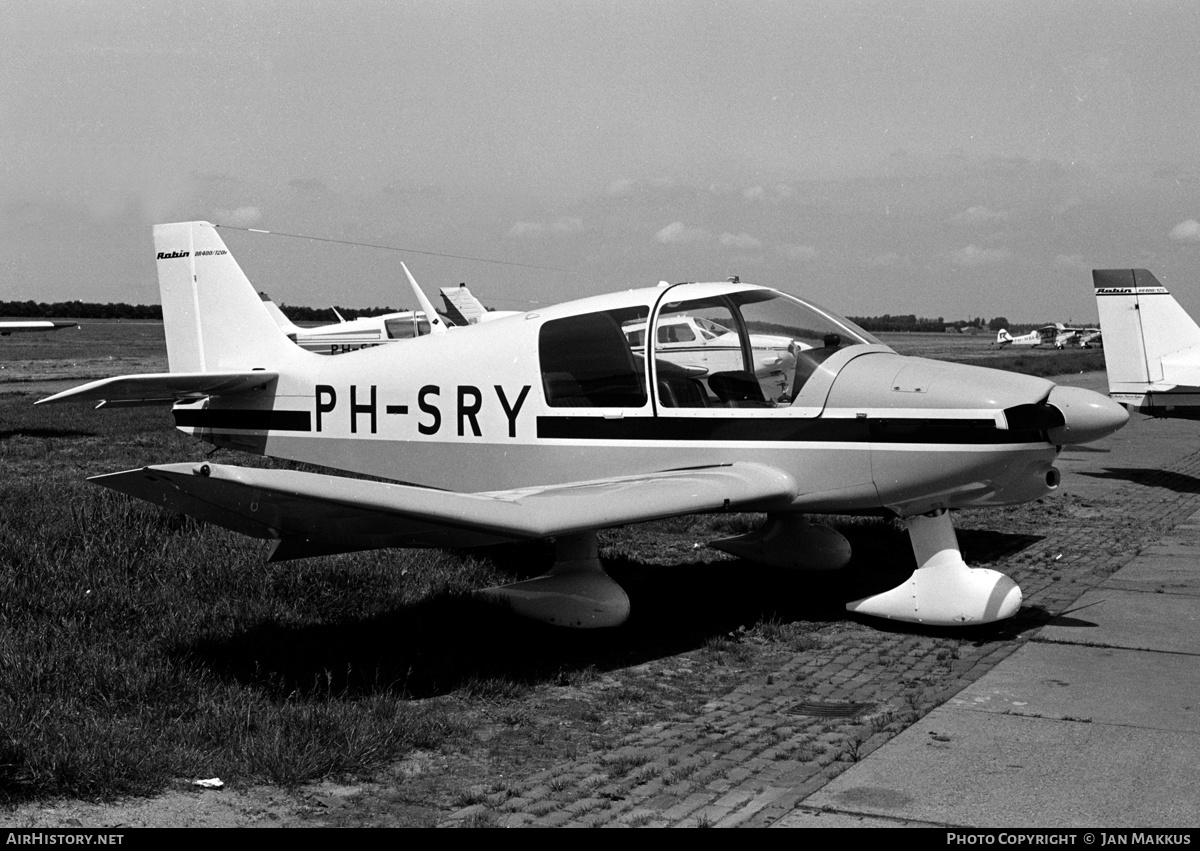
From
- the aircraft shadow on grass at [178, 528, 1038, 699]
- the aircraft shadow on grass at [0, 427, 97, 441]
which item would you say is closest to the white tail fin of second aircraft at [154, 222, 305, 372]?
the aircraft shadow on grass at [178, 528, 1038, 699]

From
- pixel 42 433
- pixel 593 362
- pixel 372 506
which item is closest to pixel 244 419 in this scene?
pixel 593 362

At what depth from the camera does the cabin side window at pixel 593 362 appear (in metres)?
6.75

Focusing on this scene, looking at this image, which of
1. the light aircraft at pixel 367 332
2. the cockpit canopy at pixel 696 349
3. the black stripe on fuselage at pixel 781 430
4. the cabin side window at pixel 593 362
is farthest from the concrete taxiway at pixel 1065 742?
the light aircraft at pixel 367 332

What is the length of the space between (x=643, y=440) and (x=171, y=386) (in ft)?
12.2

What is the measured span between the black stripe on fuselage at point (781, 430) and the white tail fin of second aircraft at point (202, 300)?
3200 millimetres

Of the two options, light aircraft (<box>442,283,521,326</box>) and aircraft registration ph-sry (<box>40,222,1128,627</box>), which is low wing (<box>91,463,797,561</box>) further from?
light aircraft (<box>442,283,521,326</box>)

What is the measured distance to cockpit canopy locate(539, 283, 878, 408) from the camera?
6.60 metres

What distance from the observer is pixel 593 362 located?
22.5 feet

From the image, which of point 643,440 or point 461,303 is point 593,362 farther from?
point 461,303

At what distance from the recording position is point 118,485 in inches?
180

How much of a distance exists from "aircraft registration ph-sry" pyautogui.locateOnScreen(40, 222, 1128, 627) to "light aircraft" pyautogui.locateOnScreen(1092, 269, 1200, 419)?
23.8ft
